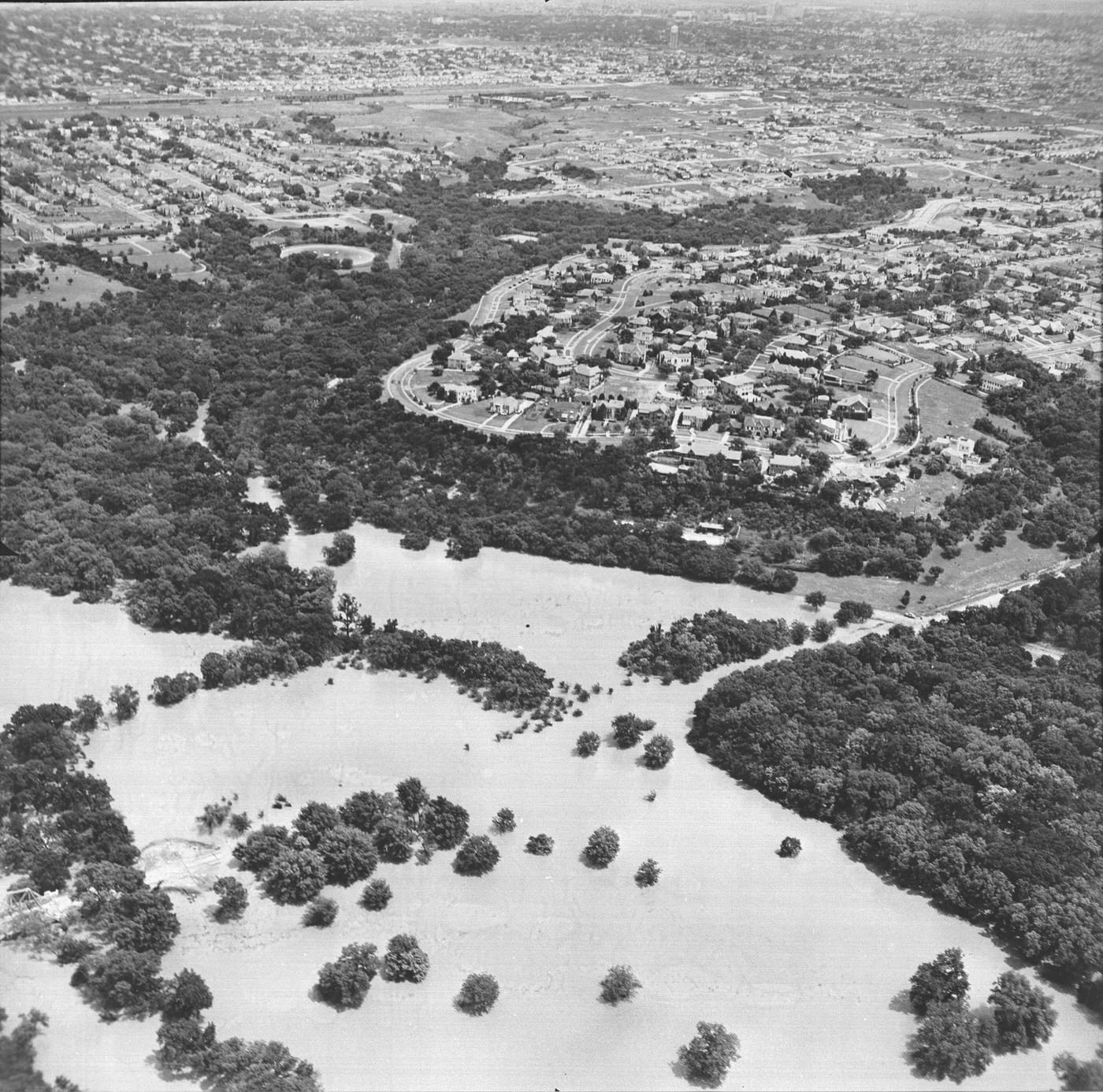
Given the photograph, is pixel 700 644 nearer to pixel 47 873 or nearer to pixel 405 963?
pixel 405 963

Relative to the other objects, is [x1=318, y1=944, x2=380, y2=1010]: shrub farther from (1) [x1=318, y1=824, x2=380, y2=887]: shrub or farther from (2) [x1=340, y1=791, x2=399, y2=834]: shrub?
(2) [x1=340, y1=791, x2=399, y2=834]: shrub

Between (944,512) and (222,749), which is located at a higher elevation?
(944,512)

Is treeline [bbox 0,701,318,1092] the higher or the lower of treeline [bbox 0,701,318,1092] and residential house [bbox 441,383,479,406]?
the lower

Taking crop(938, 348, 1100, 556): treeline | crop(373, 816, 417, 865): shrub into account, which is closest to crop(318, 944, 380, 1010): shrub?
crop(373, 816, 417, 865): shrub

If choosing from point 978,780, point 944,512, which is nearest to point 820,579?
point 944,512

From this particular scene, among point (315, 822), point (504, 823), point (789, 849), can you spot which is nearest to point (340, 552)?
point (315, 822)

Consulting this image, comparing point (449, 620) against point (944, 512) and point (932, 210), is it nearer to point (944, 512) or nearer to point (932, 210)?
point (944, 512)
